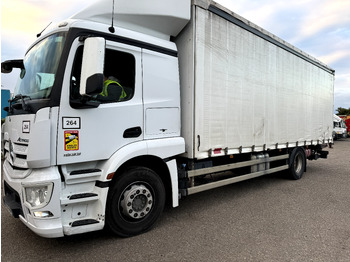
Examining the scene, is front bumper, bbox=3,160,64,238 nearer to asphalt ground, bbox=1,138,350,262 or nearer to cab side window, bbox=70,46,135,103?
asphalt ground, bbox=1,138,350,262

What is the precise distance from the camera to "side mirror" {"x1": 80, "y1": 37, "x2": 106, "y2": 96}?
260 cm

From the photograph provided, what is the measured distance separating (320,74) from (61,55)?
7.70m

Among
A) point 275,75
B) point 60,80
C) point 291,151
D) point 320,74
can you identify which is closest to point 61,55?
point 60,80

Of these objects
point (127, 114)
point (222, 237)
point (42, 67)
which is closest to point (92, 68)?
point (127, 114)

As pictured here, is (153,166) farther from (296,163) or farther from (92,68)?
(296,163)

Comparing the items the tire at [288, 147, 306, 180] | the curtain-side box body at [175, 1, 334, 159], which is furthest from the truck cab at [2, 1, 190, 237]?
the tire at [288, 147, 306, 180]

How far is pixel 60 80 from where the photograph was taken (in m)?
2.81

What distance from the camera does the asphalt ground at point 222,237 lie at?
2975mm

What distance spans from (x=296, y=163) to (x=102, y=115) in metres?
6.13

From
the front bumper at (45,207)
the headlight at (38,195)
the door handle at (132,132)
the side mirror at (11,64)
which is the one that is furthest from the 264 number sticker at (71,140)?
the side mirror at (11,64)

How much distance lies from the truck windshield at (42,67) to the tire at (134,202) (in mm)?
1411

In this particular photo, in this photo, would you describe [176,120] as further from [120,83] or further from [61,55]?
[61,55]

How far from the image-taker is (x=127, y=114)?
10.6 ft

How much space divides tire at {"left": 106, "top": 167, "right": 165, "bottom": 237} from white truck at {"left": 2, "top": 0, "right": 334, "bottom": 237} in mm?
14
